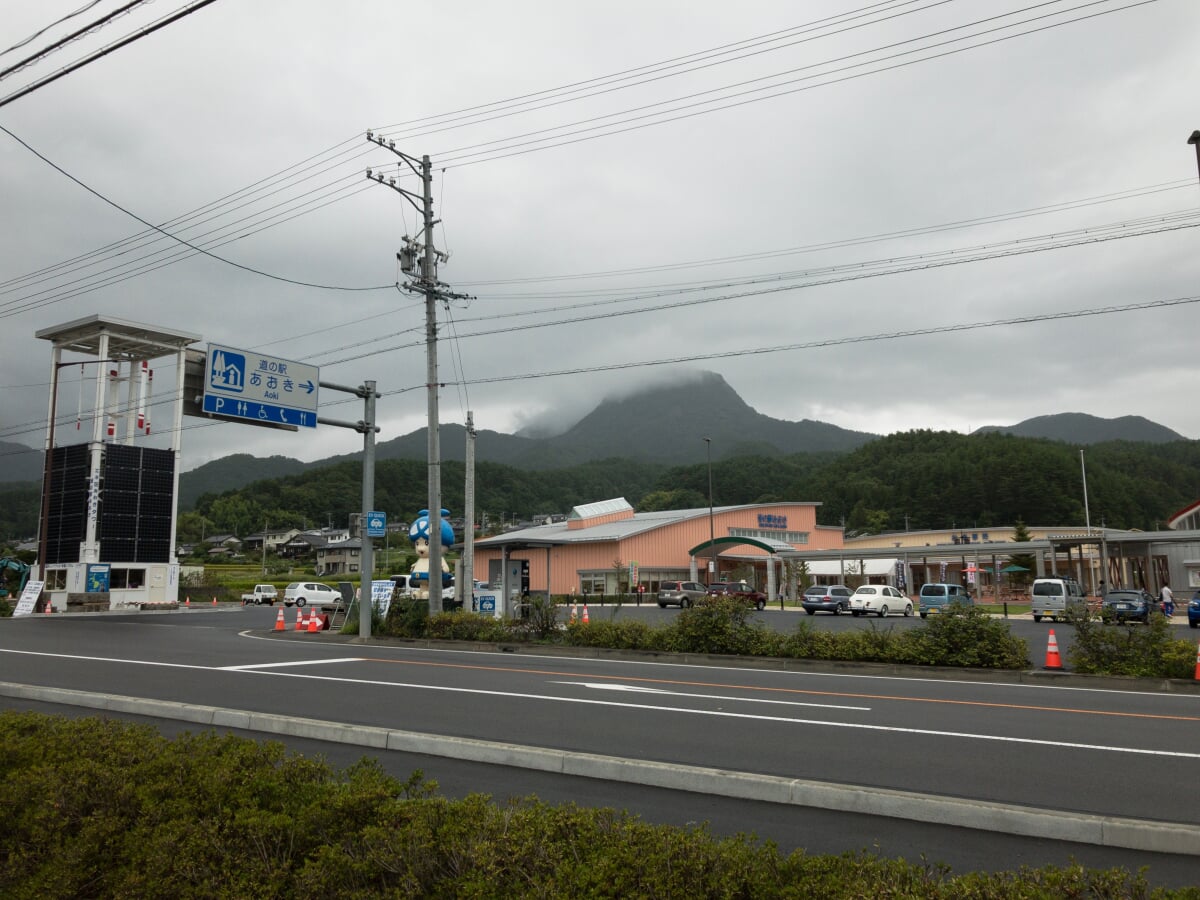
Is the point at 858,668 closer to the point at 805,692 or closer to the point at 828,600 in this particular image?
the point at 805,692

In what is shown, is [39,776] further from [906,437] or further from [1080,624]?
[906,437]

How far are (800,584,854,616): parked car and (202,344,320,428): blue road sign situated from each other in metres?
27.7

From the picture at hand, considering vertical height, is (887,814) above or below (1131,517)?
below

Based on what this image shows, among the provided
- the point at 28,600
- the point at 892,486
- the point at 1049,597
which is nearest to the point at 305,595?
the point at 28,600

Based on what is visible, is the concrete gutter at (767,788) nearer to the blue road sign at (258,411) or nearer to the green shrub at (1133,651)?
the green shrub at (1133,651)

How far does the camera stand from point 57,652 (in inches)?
809

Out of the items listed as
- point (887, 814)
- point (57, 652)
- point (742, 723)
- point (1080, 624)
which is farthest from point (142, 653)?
point (1080, 624)

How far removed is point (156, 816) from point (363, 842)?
4.50 ft

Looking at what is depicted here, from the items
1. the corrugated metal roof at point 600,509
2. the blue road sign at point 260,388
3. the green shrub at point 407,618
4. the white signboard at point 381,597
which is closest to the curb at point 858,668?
the green shrub at point 407,618

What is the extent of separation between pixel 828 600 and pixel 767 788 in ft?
119

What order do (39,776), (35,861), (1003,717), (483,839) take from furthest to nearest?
(1003,717), (39,776), (35,861), (483,839)

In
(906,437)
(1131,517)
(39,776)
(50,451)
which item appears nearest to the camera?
(39,776)

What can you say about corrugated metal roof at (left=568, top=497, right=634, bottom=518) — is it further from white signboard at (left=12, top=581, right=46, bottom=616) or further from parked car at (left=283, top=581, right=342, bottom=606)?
white signboard at (left=12, top=581, right=46, bottom=616)

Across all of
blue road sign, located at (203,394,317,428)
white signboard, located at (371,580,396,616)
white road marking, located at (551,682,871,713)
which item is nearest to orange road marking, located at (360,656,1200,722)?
white road marking, located at (551,682,871,713)
